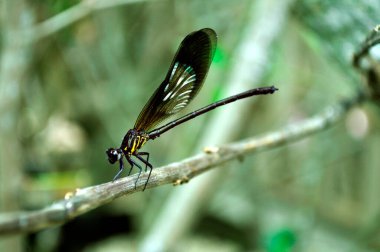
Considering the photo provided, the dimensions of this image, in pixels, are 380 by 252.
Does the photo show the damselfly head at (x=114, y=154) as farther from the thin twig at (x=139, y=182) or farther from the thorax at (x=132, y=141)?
the thin twig at (x=139, y=182)

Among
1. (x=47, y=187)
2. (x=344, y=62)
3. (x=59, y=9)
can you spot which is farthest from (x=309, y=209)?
(x=59, y=9)

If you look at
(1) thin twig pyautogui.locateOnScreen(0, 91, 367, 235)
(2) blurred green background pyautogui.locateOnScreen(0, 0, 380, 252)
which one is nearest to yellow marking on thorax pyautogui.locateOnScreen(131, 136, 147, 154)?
(1) thin twig pyautogui.locateOnScreen(0, 91, 367, 235)

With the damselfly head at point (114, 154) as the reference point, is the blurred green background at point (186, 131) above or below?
above

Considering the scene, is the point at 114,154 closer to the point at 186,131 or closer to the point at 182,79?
the point at 182,79

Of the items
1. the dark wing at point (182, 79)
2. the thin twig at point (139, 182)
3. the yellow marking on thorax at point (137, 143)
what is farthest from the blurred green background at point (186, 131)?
the yellow marking on thorax at point (137, 143)

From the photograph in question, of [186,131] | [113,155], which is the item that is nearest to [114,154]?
[113,155]

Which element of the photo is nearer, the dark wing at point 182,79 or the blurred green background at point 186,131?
the dark wing at point 182,79

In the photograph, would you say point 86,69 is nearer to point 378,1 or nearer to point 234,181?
point 234,181
